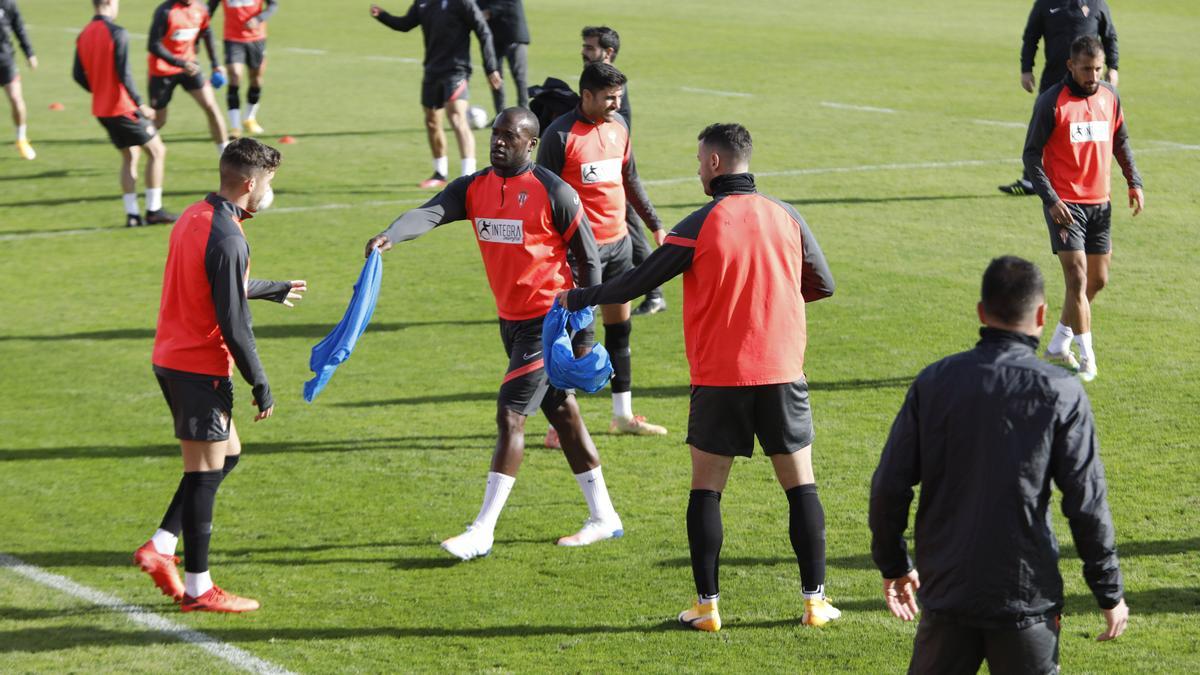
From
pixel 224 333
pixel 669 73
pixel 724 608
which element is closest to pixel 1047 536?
pixel 724 608

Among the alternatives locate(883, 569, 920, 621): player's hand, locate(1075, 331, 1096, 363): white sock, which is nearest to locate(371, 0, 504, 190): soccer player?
locate(1075, 331, 1096, 363): white sock

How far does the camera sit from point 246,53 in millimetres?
22281

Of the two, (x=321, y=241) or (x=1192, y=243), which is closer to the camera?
(x=1192, y=243)

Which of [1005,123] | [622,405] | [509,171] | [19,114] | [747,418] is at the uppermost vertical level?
[509,171]

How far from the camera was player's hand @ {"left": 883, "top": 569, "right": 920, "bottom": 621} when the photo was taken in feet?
16.3

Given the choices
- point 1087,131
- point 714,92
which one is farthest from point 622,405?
point 714,92

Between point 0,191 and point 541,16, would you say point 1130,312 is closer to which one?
point 0,191

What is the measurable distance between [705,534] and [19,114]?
17.3 meters

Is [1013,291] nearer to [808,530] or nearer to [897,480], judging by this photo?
[897,480]

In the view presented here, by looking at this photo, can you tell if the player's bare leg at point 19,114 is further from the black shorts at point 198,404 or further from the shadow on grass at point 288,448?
the black shorts at point 198,404

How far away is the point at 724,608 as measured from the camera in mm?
7098

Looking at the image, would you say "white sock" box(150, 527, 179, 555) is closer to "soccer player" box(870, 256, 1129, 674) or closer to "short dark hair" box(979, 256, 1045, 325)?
"soccer player" box(870, 256, 1129, 674)

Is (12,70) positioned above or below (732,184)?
below

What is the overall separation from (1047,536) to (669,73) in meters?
23.5
